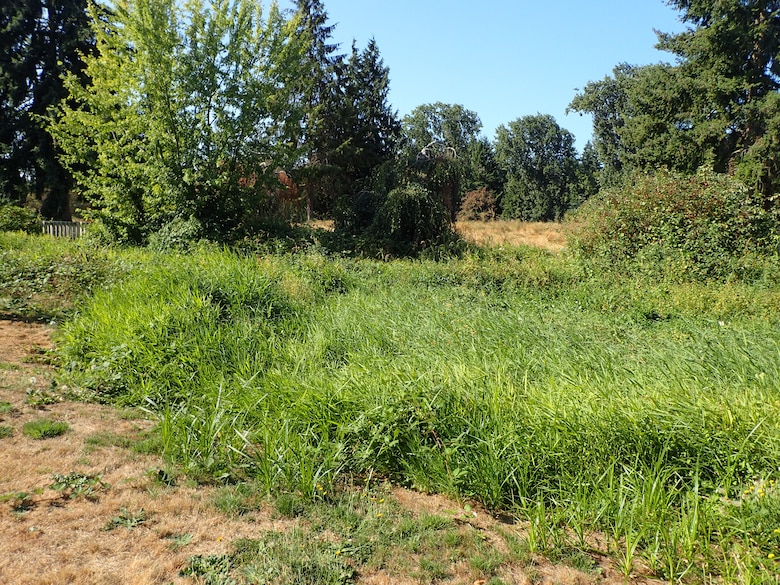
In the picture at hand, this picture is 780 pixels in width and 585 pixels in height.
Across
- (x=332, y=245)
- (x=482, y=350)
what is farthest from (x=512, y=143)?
(x=482, y=350)

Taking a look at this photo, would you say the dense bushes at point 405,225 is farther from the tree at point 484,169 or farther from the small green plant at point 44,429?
the tree at point 484,169

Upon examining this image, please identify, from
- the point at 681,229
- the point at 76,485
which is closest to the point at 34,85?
the point at 681,229

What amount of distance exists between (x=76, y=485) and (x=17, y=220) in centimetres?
1927

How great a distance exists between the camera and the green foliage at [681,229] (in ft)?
40.8

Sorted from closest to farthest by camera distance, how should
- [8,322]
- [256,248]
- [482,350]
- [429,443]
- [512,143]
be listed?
[429,443] → [482,350] → [8,322] → [256,248] → [512,143]

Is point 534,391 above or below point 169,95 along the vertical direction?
below

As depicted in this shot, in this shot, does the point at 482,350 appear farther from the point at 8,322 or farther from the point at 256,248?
the point at 256,248

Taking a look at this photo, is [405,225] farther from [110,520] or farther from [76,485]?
[110,520]

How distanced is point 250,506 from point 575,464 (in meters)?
2.20

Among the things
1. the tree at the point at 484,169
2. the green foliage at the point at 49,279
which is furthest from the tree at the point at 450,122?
the green foliage at the point at 49,279

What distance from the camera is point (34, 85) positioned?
94.7ft

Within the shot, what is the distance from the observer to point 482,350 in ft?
19.8

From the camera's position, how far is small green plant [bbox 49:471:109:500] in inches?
133

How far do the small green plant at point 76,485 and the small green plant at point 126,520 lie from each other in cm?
34
